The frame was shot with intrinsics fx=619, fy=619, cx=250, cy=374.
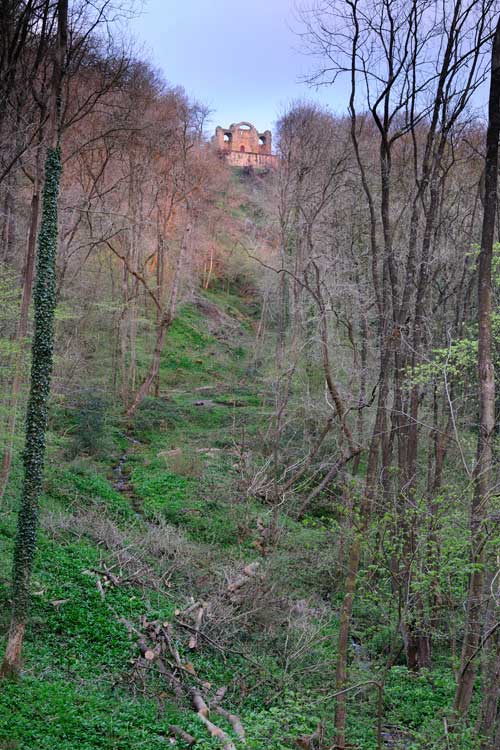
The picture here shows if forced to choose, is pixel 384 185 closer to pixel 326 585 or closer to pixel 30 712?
pixel 326 585

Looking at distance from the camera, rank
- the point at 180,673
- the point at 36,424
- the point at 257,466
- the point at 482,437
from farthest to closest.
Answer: the point at 257,466
the point at 180,673
the point at 36,424
the point at 482,437

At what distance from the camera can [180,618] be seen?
10617 millimetres

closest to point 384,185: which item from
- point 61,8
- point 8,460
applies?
point 61,8

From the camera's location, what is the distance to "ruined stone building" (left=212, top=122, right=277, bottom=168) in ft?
229

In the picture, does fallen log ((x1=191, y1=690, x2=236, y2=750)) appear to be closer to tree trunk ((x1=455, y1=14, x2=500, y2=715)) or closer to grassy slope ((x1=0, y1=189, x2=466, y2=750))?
grassy slope ((x1=0, y1=189, x2=466, y2=750))

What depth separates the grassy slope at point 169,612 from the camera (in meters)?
7.68

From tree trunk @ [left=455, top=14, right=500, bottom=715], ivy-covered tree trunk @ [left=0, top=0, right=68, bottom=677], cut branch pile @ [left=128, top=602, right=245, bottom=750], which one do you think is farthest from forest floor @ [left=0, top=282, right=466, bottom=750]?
ivy-covered tree trunk @ [left=0, top=0, right=68, bottom=677]

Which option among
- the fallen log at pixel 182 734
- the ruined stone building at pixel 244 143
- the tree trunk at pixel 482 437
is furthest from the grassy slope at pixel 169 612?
the ruined stone building at pixel 244 143

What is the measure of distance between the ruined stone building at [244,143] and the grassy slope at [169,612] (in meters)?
54.7

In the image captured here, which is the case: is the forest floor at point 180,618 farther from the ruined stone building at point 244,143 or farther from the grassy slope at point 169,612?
the ruined stone building at point 244,143

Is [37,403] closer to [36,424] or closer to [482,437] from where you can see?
[36,424]

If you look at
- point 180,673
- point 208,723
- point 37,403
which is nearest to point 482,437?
point 208,723

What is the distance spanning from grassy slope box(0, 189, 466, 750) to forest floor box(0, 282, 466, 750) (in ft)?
0.11

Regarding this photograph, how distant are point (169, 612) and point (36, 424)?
418cm
